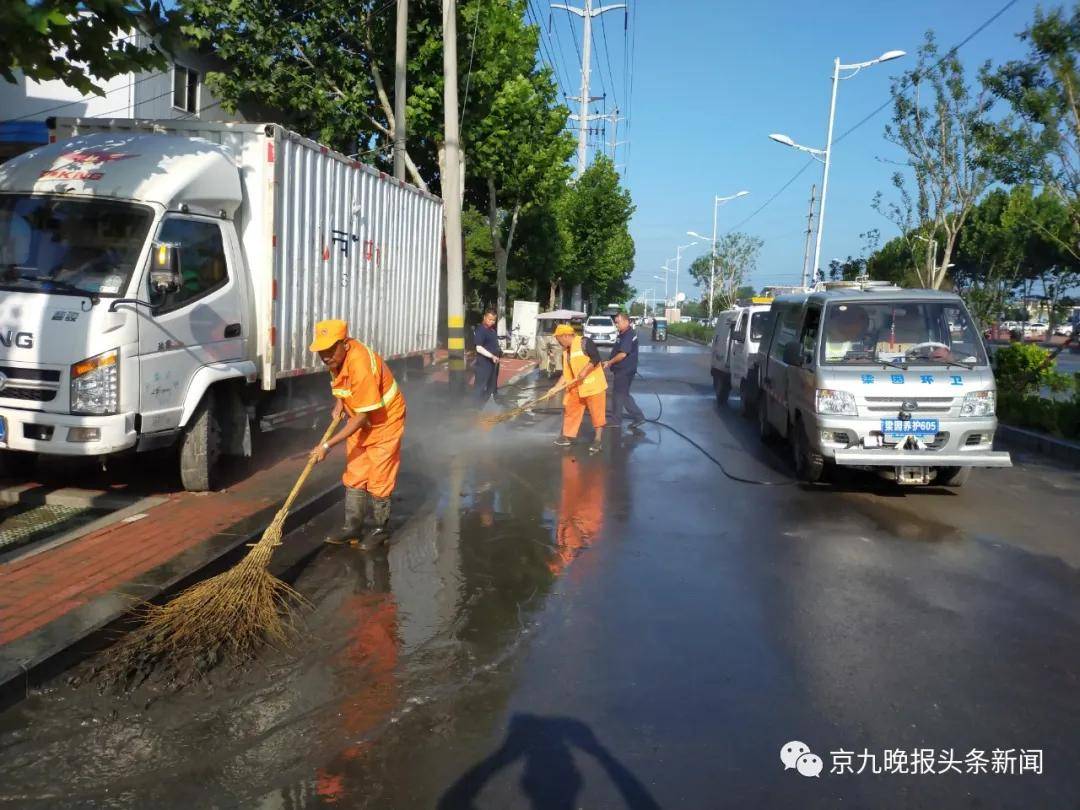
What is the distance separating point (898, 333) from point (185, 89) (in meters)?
18.3

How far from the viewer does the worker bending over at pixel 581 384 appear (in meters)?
11.1

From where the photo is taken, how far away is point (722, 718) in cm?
392

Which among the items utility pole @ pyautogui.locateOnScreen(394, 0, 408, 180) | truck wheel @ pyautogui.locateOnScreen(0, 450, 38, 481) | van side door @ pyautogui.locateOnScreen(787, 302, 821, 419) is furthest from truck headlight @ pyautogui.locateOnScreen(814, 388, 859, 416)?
utility pole @ pyautogui.locateOnScreen(394, 0, 408, 180)

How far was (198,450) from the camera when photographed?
7.50 metres

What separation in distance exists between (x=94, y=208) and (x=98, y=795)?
505cm

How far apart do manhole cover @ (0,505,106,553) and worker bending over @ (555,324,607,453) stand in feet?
18.9

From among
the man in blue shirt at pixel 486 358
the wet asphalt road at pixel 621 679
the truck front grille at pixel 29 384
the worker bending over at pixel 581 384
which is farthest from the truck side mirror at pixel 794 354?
the truck front grille at pixel 29 384

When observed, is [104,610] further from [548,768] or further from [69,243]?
[69,243]

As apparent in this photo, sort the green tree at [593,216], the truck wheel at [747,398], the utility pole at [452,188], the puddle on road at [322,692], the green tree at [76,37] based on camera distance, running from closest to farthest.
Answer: the puddle on road at [322,692]
the green tree at [76,37]
the utility pole at [452,188]
the truck wheel at [747,398]
the green tree at [593,216]

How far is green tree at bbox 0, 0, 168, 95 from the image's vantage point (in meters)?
5.04

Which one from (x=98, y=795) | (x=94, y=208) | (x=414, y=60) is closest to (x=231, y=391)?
(x=94, y=208)

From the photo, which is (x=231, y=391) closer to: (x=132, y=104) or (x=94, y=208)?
(x=94, y=208)

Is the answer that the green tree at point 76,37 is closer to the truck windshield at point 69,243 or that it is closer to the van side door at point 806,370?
the truck windshield at point 69,243

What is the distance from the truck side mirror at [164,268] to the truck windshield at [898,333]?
593 centimetres
